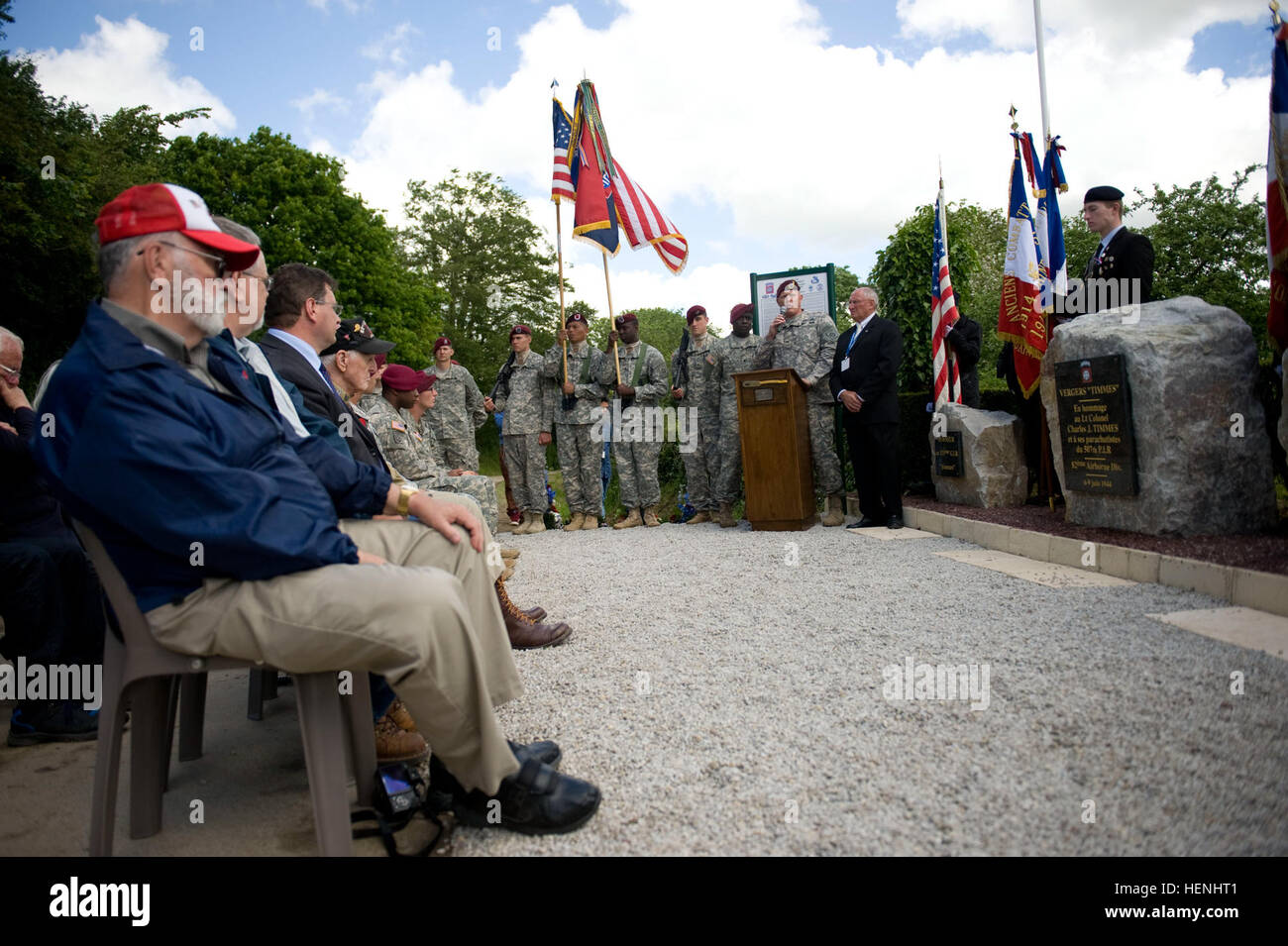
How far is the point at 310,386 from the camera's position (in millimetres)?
3143

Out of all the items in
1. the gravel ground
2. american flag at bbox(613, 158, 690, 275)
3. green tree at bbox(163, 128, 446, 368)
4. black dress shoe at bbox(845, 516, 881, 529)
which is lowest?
the gravel ground

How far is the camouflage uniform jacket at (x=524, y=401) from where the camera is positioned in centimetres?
960

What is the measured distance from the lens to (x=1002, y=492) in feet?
23.6

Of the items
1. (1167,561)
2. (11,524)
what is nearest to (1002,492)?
(1167,561)

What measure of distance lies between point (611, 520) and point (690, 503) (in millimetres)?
1354

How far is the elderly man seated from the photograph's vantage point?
1.74m

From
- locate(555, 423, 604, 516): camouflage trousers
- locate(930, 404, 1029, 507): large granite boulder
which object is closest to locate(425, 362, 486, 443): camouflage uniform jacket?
locate(555, 423, 604, 516): camouflage trousers

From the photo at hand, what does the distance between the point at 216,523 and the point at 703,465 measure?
24.5 feet

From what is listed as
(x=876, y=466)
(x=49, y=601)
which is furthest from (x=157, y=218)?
(x=876, y=466)

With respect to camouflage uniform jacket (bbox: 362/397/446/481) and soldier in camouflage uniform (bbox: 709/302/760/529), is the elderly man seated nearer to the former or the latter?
camouflage uniform jacket (bbox: 362/397/446/481)

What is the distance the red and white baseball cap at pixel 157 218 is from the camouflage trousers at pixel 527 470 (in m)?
7.43

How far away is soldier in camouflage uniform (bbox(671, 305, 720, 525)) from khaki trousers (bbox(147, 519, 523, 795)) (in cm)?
704

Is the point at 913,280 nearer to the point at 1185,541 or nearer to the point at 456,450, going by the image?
the point at 1185,541
